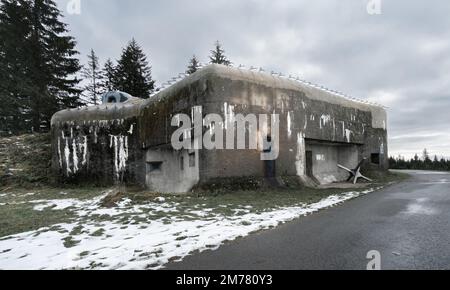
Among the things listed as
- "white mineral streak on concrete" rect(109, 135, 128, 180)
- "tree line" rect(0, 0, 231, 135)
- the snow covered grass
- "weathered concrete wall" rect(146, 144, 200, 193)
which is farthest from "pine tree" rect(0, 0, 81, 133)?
the snow covered grass

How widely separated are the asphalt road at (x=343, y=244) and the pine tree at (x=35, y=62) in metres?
27.5

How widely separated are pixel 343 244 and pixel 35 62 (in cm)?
3130

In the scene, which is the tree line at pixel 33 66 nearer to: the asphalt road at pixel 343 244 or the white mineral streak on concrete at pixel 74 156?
the white mineral streak on concrete at pixel 74 156

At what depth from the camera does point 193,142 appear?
39.7 ft

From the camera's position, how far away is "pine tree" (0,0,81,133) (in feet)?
84.5

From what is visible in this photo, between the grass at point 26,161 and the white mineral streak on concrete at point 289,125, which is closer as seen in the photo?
the white mineral streak on concrete at point 289,125

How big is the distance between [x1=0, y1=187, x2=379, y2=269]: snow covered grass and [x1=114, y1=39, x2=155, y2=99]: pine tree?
24.7 m

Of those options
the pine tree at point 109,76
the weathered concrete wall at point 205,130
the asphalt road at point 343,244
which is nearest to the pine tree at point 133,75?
the pine tree at point 109,76

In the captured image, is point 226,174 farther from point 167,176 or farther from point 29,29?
point 29,29

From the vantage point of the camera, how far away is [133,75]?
33.6 m

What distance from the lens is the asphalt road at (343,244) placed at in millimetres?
3795

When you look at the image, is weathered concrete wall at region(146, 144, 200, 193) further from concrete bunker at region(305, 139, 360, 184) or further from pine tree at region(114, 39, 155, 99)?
pine tree at region(114, 39, 155, 99)
